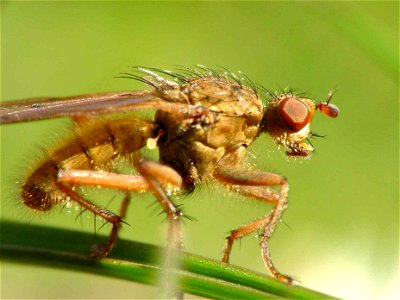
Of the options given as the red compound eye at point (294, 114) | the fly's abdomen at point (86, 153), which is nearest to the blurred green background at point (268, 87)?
the fly's abdomen at point (86, 153)

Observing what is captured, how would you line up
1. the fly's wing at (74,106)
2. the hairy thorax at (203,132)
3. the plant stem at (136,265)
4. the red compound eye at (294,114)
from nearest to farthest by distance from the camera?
the plant stem at (136,265) → the fly's wing at (74,106) → the hairy thorax at (203,132) → the red compound eye at (294,114)

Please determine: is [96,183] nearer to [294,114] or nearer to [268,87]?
[294,114]

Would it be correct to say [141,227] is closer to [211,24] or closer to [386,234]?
[386,234]

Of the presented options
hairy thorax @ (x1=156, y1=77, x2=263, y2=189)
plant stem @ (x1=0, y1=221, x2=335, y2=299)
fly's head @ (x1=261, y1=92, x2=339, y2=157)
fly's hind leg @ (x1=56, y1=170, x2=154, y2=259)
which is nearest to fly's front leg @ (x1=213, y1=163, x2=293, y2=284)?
hairy thorax @ (x1=156, y1=77, x2=263, y2=189)

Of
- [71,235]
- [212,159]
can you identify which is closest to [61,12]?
[212,159]

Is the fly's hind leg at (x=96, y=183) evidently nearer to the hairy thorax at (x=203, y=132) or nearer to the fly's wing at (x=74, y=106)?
the fly's wing at (x=74, y=106)

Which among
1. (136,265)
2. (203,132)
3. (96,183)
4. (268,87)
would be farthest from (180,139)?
(268,87)

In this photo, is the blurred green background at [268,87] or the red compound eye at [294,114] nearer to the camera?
the red compound eye at [294,114]
